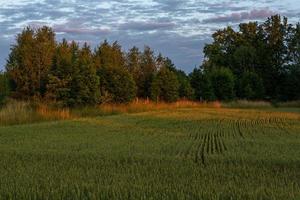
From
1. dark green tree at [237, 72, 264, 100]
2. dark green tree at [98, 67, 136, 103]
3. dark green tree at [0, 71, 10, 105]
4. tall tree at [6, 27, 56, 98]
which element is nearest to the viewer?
dark green tree at [0, 71, 10, 105]

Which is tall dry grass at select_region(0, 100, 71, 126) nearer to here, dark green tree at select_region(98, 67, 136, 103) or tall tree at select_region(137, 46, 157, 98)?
dark green tree at select_region(98, 67, 136, 103)

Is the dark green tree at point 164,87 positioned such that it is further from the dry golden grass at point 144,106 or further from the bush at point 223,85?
the bush at point 223,85

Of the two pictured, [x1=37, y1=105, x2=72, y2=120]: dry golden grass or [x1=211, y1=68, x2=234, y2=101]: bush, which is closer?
[x1=37, y1=105, x2=72, y2=120]: dry golden grass

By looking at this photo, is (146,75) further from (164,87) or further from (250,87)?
(250,87)

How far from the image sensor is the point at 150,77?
5397cm

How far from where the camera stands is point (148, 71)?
5428cm

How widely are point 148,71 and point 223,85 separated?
16.0 m

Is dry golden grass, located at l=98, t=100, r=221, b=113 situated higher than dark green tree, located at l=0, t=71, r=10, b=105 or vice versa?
dark green tree, located at l=0, t=71, r=10, b=105

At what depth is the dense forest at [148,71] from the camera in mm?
35500

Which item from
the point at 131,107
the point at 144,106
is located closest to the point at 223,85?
the point at 144,106

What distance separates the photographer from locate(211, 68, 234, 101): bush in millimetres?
66681

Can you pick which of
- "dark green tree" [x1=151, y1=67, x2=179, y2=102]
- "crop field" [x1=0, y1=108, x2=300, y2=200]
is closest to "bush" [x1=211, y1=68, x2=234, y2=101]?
"dark green tree" [x1=151, y1=67, x2=179, y2=102]

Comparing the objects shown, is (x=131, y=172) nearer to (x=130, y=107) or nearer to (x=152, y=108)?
(x=130, y=107)

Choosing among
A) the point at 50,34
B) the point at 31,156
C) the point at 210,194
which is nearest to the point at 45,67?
the point at 50,34
